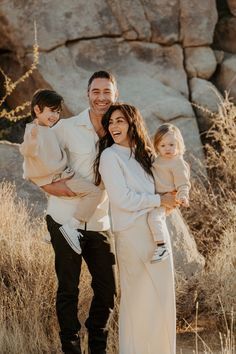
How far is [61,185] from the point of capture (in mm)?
3965

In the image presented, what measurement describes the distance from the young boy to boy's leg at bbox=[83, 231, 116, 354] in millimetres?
128

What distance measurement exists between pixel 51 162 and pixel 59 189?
155 millimetres

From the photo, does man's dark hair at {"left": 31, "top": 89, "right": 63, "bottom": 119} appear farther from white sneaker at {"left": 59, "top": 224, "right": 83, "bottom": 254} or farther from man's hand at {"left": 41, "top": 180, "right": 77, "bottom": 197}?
white sneaker at {"left": 59, "top": 224, "right": 83, "bottom": 254}

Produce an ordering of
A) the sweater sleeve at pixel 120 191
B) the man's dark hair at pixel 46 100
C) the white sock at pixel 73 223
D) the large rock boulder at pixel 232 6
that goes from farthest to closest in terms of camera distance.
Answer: the large rock boulder at pixel 232 6 < the man's dark hair at pixel 46 100 < the white sock at pixel 73 223 < the sweater sleeve at pixel 120 191

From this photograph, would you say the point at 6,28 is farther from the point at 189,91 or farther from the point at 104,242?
the point at 104,242

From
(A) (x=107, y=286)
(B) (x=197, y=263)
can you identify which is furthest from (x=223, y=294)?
(A) (x=107, y=286)

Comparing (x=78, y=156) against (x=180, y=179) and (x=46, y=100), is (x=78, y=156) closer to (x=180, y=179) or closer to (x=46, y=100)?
(x=46, y=100)

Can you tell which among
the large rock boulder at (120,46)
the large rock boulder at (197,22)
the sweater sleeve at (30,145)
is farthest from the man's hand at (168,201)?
the large rock boulder at (197,22)

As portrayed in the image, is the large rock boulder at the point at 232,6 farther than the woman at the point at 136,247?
Yes

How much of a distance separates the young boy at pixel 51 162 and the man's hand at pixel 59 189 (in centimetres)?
2

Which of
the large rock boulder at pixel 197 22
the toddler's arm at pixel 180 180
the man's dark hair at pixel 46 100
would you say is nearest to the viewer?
the toddler's arm at pixel 180 180

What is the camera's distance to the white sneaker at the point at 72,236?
3871 mm

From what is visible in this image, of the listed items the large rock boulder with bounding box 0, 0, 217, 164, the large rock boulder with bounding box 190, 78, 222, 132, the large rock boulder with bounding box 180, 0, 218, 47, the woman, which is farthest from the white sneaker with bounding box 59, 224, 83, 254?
the large rock boulder with bounding box 180, 0, 218, 47

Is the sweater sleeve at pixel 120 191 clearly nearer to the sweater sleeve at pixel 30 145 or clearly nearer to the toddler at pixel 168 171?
the toddler at pixel 168 171
